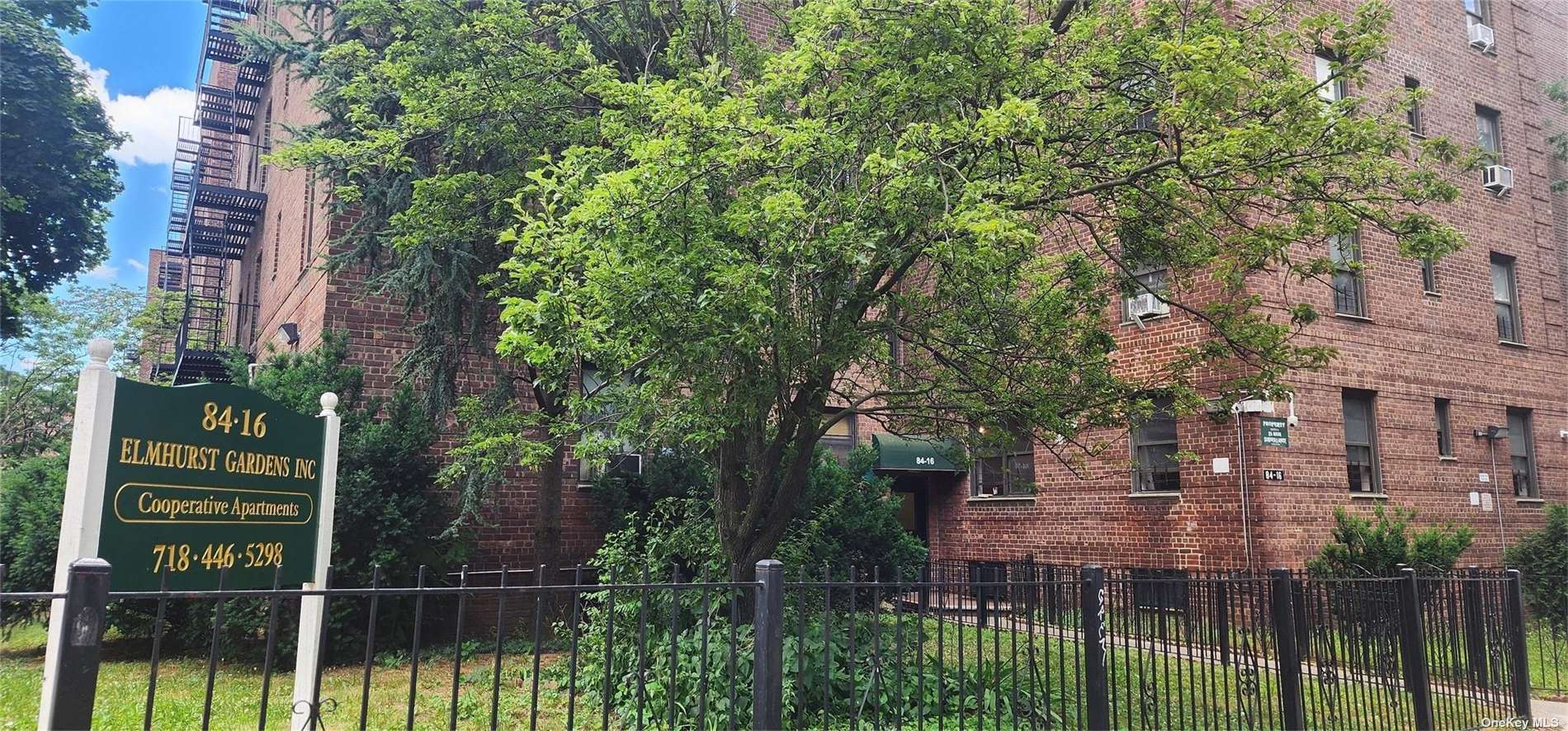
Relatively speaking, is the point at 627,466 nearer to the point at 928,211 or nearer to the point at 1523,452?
the point at 928,211

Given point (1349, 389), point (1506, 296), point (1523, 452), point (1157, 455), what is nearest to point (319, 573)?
point (1157, 455)

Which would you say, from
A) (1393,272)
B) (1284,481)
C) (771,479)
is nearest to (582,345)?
(771,479)

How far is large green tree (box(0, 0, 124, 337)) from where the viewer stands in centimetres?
1848

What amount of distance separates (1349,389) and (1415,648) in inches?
349

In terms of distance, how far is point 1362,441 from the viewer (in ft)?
48.8

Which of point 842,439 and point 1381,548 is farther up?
point 842,439

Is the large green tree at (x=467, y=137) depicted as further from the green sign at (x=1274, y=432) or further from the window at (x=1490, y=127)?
the window at (x=1490, y=127)

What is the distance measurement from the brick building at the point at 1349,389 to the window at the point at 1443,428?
0.06 m

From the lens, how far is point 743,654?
22.6ft

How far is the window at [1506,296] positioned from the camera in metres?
17.5

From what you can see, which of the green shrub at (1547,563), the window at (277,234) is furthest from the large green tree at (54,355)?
the green shrub at (1547,563)

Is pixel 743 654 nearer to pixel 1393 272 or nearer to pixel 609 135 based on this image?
pixel 609 135

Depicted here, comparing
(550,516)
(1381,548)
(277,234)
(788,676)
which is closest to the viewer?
(788,676)

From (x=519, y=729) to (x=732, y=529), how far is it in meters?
2.34
